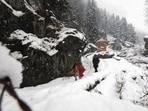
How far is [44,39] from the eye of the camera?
21.4 meters

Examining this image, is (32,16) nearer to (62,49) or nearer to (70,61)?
(62,49)

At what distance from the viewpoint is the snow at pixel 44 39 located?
62.0 ft

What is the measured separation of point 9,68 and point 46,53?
19.2 m

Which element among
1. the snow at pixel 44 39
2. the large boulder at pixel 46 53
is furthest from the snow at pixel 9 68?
the snow at pixel 44 39

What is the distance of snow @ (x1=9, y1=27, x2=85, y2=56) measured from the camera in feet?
62.0

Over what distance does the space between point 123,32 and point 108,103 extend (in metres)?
107

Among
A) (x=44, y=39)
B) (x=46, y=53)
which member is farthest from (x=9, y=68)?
(x=44, y=39)

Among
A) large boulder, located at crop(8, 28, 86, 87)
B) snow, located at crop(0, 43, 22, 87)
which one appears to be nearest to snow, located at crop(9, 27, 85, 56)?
large boulder, located at crop(8, 28, 86, 87)

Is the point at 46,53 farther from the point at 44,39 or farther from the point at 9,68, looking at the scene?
the point at 9,68

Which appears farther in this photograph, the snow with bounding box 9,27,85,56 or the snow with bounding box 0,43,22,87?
the snow with bounding box 9,27,85,56

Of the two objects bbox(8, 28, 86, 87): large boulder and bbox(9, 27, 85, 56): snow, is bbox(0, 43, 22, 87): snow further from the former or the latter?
bbox(9, 27, 85, 56): snow

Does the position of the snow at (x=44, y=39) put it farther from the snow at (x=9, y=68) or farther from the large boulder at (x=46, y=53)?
the snow at (x=9, y=68)

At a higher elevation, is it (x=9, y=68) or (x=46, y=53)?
(x=9, y=68)

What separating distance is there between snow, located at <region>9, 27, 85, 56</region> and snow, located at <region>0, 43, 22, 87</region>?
17.7m
